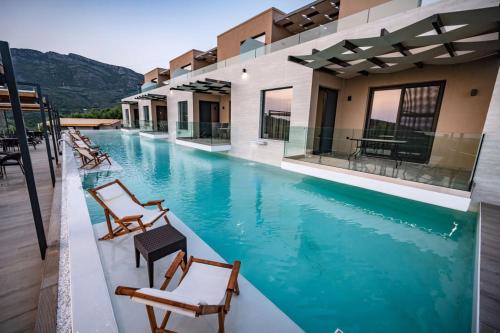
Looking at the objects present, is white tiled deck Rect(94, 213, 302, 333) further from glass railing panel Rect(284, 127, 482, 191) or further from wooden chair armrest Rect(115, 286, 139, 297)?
glass railing panel Rect(284, 127, 482, 191)

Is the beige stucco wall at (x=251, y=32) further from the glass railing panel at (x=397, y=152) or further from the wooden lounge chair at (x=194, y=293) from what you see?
the wooden lounge chair at (x=194, y=293)

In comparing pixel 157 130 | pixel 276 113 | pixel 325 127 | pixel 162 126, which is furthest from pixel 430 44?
pixel 157 130

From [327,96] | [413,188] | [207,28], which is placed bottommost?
[413,188]

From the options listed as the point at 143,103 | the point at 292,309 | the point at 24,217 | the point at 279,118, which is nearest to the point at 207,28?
the point at 143,103

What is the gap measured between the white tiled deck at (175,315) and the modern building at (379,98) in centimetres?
440

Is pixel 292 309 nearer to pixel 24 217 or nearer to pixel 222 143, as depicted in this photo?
pixel 24 217

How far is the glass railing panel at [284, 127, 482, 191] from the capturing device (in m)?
4.27

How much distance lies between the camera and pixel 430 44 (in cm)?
450

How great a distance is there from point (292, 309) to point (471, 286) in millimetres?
2455

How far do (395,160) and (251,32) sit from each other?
1141 cm

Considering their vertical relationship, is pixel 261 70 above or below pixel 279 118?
above

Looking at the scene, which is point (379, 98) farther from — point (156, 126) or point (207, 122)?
point (156, 126)

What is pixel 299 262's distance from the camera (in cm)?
297

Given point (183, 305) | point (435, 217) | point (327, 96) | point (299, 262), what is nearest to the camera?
point (183, 305)
